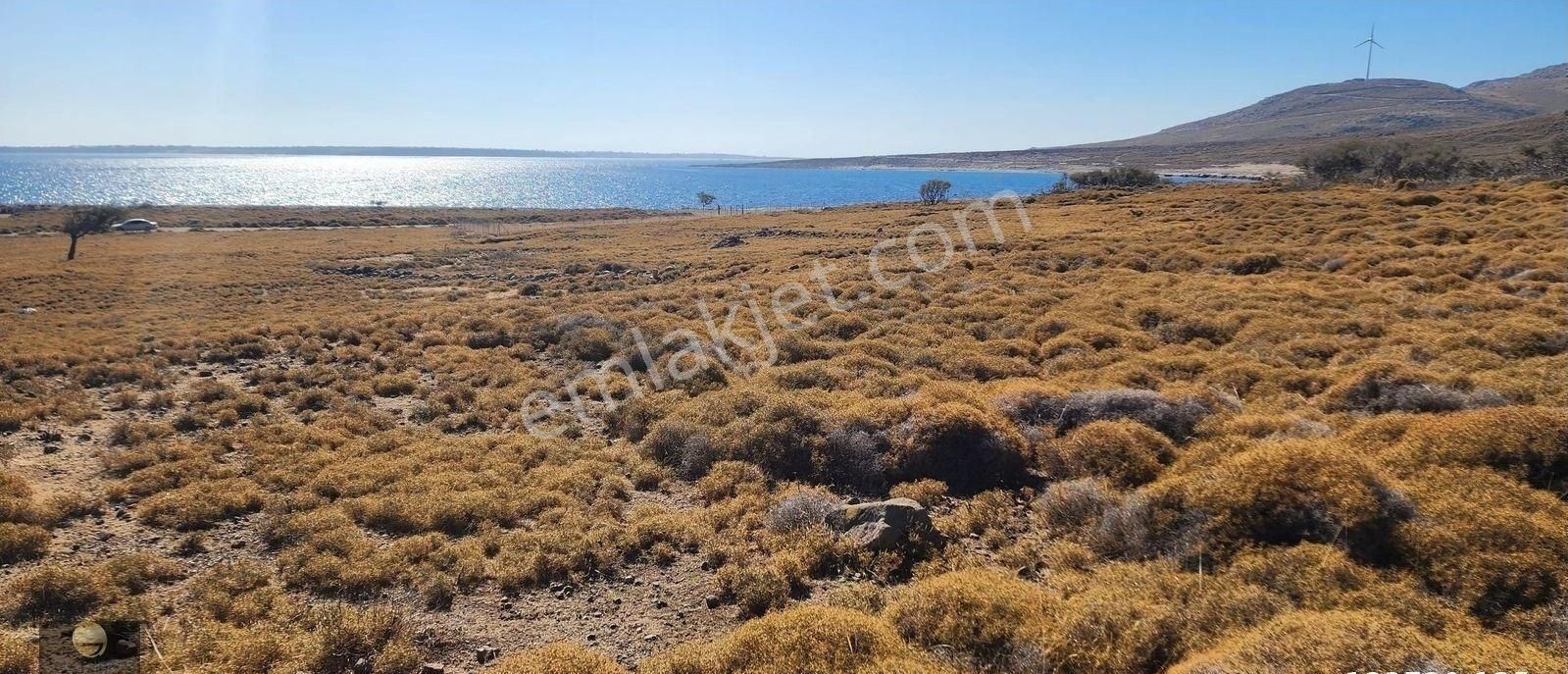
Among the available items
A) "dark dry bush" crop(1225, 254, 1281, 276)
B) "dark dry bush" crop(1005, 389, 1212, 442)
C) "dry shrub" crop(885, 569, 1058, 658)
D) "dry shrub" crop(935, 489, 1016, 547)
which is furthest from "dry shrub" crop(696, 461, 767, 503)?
"dark dry bush" crop(1225, 254, 1281, 276)

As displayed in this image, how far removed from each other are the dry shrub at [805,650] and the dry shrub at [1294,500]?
364 cm

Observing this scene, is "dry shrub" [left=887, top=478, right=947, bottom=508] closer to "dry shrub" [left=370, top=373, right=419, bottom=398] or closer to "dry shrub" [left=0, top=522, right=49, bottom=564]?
"dry shrub" [left=0, top=522, right=49, bottom=564]

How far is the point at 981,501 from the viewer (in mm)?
9141

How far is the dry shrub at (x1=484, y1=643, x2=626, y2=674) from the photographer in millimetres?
6004

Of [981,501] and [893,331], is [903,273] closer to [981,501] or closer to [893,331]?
[893,331]

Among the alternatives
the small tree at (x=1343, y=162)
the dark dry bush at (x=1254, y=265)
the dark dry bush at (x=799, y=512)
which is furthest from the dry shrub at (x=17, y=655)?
the small tree at (x=1343, y=162)

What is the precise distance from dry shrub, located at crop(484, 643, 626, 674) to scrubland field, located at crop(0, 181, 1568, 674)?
1.7 inches

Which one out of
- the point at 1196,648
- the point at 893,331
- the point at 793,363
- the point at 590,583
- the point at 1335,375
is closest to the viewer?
the point at 1196,648

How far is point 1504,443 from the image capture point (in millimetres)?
7680

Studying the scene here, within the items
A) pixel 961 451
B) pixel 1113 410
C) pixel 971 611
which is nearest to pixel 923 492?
pixel 961 451

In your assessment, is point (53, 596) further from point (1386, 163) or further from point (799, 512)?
point (1386, 163)

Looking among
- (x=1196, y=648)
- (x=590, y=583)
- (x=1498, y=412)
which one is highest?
(x=1498, y=412)

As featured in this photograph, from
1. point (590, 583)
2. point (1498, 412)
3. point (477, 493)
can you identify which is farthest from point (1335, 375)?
point (477, 493)

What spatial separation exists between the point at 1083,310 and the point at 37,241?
3189 inches
